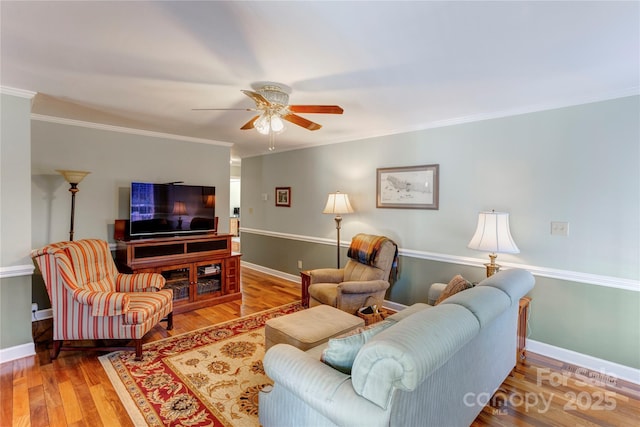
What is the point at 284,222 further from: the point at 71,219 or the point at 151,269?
the point at 71,219

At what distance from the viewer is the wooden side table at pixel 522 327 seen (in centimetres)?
276

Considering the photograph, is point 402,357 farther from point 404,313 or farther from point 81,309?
point 81,309

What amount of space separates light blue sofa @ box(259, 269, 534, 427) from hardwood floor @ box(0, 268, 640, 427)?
31cm

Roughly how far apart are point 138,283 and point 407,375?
303 centimetres

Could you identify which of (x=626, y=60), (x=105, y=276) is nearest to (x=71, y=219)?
(x=105, y=276)

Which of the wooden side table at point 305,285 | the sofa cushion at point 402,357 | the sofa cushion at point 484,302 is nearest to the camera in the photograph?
the sofa cushion at point 402,357

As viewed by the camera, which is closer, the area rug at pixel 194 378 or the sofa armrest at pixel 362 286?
the area rug at pixel 194 378

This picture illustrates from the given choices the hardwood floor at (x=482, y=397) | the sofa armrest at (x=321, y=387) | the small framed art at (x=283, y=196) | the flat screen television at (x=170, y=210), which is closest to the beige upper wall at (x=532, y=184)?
the hardwood floor at (x=482, y=397)

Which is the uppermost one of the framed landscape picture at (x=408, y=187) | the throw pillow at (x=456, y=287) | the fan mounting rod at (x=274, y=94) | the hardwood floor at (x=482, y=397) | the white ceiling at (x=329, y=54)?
the white ceiling at (x=329, y=54)

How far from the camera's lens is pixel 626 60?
80.0 inches

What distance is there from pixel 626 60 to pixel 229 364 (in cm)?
366

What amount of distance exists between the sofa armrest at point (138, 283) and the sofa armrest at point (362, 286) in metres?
1.94

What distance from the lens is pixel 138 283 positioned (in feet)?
10.6

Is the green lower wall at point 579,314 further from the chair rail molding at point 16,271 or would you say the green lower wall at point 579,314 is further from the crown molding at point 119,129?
the chair rail molding at point 16,271
